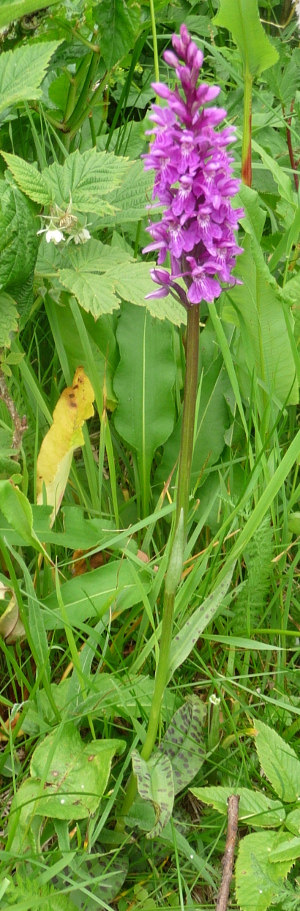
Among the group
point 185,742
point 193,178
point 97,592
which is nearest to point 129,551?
point 97,592

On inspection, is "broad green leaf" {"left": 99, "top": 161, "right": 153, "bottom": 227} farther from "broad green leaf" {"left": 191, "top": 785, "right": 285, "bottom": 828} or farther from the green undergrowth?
"broad green leaf" {"left": 191, "top": 785, "right": 285, "bottom": 828}

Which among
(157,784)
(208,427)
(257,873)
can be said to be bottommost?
(257,873)

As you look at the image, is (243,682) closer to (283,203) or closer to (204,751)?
(204,751)

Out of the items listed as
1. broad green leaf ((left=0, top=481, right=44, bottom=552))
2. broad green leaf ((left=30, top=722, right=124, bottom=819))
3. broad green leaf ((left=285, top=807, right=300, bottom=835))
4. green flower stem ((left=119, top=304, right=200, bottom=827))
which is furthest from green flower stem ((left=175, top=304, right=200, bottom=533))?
broad green leaf ((left=285, top=807, right=300, bottom=835))

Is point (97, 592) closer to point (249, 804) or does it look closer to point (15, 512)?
point (15, 512)

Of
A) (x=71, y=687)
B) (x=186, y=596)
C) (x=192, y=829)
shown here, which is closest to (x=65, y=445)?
(x=186, y=596)

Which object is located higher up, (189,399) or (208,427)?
(189,399)

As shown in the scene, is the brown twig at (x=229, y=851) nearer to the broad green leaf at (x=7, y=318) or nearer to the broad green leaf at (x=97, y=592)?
the broad green leaf at (x=97, y=592)
